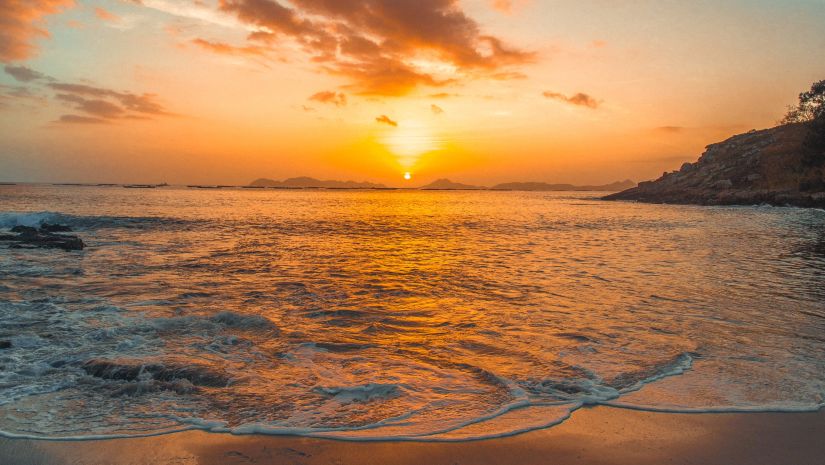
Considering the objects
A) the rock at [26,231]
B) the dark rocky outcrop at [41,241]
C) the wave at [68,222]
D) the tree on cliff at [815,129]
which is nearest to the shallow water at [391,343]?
the dark rocky outcrop at [41,241]

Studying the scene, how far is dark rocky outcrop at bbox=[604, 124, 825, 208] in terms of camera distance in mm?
69219

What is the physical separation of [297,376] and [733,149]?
120 m

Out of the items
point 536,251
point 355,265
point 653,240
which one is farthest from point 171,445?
point 653,240

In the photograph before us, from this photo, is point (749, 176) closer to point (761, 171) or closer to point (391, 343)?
point (761, 171)

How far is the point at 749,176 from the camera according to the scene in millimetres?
86125

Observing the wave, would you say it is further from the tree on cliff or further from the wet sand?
the tree on cliff

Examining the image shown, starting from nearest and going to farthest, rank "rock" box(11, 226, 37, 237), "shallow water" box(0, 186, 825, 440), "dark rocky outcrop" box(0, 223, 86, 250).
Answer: "shallow water" box(0, 186, 825, 440), "dark rocky outcrop" box(0, 223, 86, 250), "rock" box(11, 226, 37, 237)

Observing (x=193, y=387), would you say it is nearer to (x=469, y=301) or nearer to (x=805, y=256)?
(x=469, y=301)

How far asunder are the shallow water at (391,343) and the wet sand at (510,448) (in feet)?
0.82

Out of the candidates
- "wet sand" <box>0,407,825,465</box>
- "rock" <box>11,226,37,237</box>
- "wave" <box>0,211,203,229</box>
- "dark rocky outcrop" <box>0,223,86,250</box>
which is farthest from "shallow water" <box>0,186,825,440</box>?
"wave" <box>0,211,203,229</box>

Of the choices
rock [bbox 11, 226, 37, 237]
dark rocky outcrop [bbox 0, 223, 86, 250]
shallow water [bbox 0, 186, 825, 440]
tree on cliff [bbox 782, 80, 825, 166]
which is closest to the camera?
shallow water [bbox 0, 186, 825, 440]

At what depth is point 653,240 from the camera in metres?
28.0

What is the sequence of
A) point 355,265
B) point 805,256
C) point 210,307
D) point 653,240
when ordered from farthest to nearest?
point 653,240 → point 805,256 → point 355,265 → point 210,307

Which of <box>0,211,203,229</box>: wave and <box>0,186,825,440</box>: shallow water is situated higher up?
<box>0,211,203,229</box>: wave
